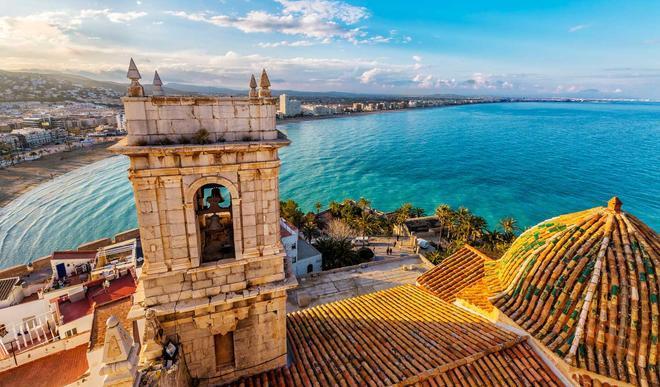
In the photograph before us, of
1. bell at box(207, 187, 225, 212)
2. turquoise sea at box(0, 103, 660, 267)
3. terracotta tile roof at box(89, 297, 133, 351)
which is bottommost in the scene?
turquoise sea at box(0, 103, 660, 267)

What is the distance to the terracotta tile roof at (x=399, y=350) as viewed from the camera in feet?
28.5

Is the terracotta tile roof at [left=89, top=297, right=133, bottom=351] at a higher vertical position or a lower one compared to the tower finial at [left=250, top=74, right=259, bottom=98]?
lower

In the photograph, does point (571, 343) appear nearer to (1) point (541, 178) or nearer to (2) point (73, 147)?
(1) point (541, 178)

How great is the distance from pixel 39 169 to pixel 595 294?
10483 cm

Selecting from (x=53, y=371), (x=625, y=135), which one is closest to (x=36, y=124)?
(x=53, y=371)

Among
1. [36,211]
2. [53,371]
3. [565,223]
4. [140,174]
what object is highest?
[140,174]

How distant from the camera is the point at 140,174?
6.80m

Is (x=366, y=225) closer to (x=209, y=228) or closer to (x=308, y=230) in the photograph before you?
(x=308, y=230)

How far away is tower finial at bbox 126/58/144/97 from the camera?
6453mm

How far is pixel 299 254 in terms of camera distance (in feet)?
103

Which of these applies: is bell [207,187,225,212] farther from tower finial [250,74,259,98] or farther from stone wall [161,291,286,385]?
tower finial [250,74,259,98]

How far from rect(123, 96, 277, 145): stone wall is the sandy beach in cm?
6169

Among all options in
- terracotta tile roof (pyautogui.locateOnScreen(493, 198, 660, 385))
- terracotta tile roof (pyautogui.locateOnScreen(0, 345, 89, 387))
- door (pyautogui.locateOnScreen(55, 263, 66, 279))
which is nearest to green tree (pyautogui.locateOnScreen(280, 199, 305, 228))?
door (pyautogui.locateOnScreen(55, 263, 66, 279))

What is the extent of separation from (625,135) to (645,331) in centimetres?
17193
